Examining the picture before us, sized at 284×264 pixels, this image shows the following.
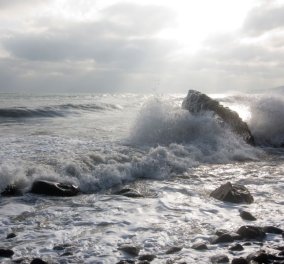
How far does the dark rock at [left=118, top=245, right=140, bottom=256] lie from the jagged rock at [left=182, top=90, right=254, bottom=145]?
10.2 m

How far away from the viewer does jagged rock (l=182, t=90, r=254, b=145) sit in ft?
47.3

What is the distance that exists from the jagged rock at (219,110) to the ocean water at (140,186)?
439mm

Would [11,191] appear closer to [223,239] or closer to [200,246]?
[200,246]

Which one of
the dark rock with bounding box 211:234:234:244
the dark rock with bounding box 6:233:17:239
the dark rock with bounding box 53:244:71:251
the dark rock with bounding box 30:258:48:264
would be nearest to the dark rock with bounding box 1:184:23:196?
the dark rock with bounding box 6:233:17:239

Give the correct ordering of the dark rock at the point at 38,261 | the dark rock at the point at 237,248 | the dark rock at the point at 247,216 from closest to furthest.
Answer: the dark rock at the point at 38,261 < the dark rock at the point at 237,248 < the dark rock at the point at 247,216

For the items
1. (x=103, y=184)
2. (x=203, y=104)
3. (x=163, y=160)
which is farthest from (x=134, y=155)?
(x=203, y=104)

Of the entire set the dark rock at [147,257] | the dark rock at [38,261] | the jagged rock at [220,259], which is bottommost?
the dark rock at [38,261]

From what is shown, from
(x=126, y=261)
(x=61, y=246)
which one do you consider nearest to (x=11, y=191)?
(x=61, y=246)

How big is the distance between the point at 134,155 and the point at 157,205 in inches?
162

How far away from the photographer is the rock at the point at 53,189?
711cm

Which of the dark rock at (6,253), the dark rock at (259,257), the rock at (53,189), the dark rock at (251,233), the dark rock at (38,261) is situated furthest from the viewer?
the rock at (53,189)

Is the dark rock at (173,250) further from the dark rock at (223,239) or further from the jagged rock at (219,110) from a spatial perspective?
the jagged rock at (219,110)

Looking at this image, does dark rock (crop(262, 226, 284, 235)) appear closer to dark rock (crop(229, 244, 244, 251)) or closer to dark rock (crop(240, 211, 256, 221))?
dark rock (crop(240, 211, 256, 221))

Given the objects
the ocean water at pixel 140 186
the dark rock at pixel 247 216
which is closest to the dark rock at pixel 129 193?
the ocean water at pixel 140 186
